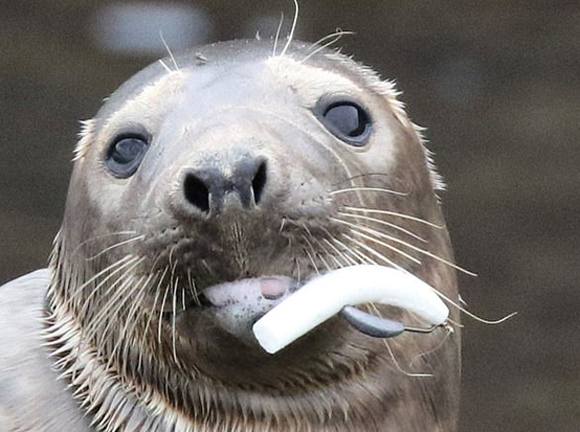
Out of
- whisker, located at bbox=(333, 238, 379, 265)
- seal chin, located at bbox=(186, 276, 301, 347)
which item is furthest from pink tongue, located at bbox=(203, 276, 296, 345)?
whisker, located at bbox=(333, 238, 379, 265)

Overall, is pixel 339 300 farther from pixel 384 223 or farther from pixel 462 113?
pixel 462 113

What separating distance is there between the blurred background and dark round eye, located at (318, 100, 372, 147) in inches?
148

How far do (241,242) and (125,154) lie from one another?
1.45 feet

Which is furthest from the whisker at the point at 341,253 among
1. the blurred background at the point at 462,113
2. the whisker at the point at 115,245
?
the blurred background at the point at 462,113

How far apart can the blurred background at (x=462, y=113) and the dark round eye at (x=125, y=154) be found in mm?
3793

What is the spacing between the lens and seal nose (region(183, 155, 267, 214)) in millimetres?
2303

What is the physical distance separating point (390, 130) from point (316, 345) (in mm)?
458

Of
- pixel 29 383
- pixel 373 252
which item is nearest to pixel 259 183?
pixel 373 252

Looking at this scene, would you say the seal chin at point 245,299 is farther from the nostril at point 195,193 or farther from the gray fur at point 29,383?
the gray fur at point 29,383

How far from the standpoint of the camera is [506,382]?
6508 millimetres

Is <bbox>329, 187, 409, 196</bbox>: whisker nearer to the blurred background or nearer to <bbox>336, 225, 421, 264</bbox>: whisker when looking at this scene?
<bbox>336, 225, 421, 264</bbox>: whisker

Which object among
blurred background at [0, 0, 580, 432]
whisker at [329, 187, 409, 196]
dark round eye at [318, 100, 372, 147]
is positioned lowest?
blurred background at [0, 0, 580, 432]

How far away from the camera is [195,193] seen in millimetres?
2344

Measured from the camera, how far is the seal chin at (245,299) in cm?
240
